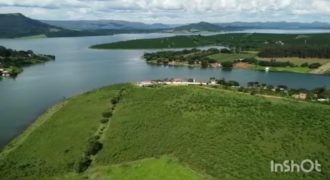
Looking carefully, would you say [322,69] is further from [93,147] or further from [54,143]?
[93,147]

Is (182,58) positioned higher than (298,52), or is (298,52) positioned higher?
(298,52)

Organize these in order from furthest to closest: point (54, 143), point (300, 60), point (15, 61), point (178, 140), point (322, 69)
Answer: point (300, 60) → point (15, 61) → point (322, 69) → point (54, 143) → point (178, 140)

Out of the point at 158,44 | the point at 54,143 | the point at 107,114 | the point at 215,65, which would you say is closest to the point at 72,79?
the point at 215,65

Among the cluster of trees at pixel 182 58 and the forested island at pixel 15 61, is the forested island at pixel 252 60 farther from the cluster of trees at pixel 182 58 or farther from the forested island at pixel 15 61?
the forested island at pixel 15 61

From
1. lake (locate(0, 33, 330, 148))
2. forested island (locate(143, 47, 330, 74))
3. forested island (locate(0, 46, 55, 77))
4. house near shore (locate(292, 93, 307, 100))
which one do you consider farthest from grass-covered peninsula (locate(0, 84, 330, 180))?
→ forested island (locate(143, 47, 330, 74))

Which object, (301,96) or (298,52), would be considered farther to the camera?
(298,52)

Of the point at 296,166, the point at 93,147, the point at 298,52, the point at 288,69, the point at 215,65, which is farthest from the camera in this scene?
the point at 298,52

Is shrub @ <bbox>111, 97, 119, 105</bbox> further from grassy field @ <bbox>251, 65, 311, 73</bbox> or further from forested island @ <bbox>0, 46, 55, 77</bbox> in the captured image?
grassy field @ <bbox>251, 65, 311, 73</bbox>
